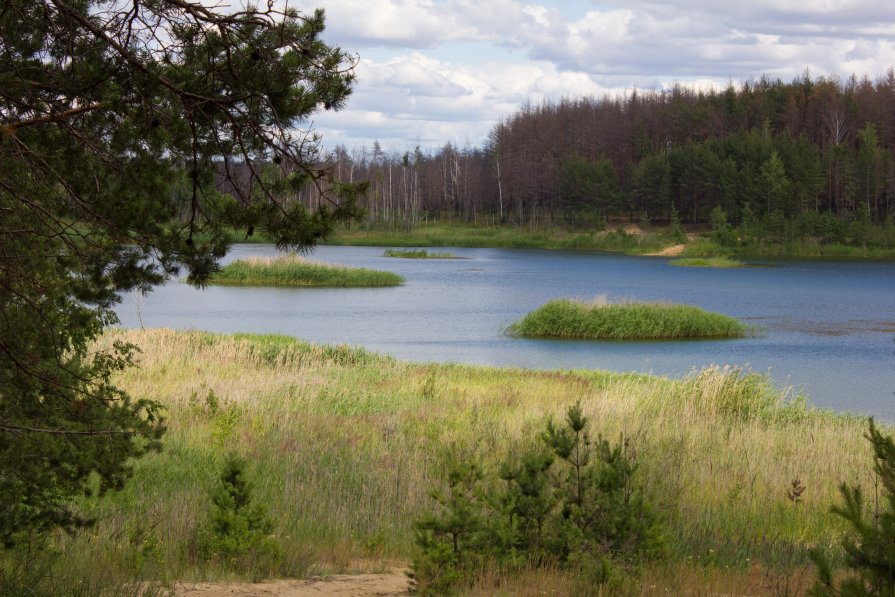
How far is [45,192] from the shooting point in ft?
20.4

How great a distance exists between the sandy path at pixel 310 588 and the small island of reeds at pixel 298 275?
151 ft

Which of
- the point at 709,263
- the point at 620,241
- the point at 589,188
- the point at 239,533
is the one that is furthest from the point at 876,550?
the point at 589,188

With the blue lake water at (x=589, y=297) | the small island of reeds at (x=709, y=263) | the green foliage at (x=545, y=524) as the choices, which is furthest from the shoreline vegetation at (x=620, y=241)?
the green foliage at (x=545, y=524)

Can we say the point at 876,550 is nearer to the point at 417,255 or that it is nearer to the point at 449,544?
the point at 449,544

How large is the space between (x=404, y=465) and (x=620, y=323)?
23953 mm

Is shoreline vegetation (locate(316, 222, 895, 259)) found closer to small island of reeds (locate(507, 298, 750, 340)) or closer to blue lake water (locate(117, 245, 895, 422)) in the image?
blue lake water (locate(117, 245, 895, 422))

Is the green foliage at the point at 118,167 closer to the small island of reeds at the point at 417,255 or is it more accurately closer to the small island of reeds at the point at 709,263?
the small island of reeds at the point at 709,263

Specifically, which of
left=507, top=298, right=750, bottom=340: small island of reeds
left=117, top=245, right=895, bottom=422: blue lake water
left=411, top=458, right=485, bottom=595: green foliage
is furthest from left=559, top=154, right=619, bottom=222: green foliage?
left=411, top=458, right=485, bottom=595: green foliage

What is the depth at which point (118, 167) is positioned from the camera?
6.72m

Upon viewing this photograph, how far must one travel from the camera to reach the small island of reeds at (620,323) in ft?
108

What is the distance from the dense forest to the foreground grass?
76604mm

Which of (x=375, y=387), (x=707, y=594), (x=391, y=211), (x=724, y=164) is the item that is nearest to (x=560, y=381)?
(x=375, y=387)

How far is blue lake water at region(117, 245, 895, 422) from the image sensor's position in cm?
2677

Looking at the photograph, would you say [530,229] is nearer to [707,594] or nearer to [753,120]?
[753,120]
